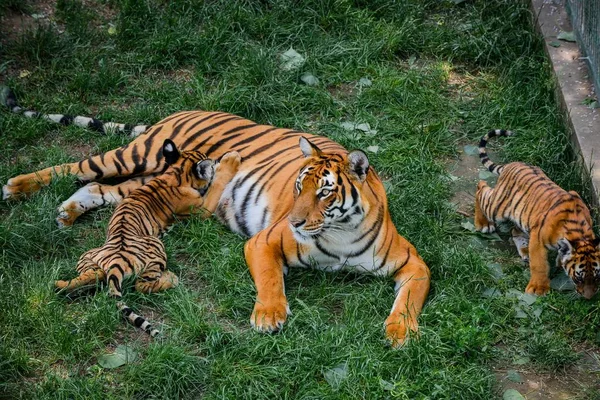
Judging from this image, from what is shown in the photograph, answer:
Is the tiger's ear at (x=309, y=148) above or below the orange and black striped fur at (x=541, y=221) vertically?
above

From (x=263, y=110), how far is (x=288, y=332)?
272cm

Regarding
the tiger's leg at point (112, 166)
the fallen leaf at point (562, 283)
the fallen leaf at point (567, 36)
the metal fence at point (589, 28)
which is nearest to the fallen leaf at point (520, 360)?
the fallen leaf at point (562, 283)

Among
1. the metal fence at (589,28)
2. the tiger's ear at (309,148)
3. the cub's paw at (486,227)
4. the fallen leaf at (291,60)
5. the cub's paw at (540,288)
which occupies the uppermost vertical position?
the tiger's ear at (309,148)

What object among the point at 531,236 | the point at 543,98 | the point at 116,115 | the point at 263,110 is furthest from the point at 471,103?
the point at 116,115

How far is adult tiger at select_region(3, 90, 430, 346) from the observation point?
5.77m

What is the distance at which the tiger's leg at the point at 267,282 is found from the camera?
18.5 feet

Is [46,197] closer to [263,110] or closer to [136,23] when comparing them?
[263,110]

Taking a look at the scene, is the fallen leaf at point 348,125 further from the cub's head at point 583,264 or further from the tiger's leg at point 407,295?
the cub's head at point 583,264

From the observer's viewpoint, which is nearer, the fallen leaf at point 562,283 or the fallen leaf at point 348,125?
the fallen leaf at point 562,283

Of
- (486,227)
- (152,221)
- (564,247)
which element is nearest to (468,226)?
(486,227)

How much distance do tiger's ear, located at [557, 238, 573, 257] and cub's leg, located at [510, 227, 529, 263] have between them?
1.67ft

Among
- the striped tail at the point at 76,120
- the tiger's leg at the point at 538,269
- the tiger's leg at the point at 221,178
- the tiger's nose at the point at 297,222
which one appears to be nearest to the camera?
the tiger's nose at the point at 297,222

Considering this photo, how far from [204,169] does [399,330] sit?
6.56 feet

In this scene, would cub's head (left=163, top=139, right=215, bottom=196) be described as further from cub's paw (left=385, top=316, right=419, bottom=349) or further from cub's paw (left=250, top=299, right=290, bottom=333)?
cub's paw (left=385, top=316, right=419, bottom=349)
